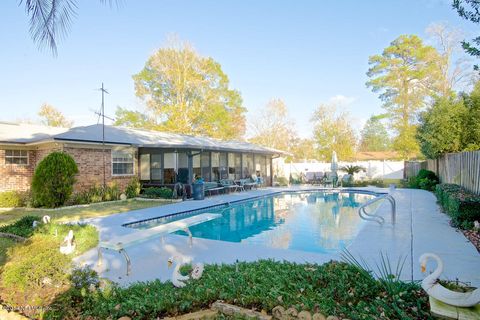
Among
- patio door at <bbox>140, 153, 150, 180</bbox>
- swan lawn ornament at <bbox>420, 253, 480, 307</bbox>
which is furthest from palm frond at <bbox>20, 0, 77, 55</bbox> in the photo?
patio door at <bbox>140, 153, 150, 180</bbox>

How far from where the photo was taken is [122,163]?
16031mm

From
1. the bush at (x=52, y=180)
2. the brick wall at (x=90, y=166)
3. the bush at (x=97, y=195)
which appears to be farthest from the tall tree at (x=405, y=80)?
the bush at (x=52, y=180)

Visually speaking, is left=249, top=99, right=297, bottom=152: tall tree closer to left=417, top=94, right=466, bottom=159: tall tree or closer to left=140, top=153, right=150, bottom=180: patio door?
left=140, top=153, right=150, bottom=180: patio door

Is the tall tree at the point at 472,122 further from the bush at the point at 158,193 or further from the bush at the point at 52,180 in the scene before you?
the bush at the point at 52,180

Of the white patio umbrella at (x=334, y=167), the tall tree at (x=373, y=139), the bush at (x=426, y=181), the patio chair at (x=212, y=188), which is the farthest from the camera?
the tall tree at (x=373, y=139)

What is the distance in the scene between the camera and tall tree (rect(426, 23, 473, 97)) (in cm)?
2523

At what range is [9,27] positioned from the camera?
277 cm

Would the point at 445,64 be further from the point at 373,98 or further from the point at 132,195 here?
the point at 132,195

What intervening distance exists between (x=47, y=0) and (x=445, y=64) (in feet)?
99.7

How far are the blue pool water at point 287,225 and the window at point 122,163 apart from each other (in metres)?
5.81

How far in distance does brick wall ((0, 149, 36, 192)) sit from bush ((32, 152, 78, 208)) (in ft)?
7.16

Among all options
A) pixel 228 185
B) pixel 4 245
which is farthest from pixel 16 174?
pixel 228 185

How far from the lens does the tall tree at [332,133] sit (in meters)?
32.7

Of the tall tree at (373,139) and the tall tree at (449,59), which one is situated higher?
the tall tree at (449,59)
